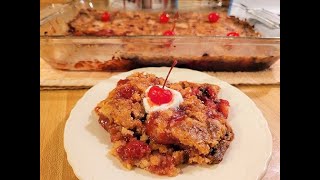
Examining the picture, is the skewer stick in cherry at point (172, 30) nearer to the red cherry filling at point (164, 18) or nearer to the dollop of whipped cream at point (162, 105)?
the red cherry filling at point (164, 18)

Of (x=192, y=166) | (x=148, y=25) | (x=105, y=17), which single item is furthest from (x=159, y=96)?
(x=105, y=17)

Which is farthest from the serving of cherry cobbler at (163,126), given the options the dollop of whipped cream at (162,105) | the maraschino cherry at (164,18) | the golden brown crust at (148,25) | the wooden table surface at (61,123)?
the maraschino cherry at (164,18)

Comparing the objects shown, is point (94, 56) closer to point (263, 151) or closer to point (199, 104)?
point (199, 104)

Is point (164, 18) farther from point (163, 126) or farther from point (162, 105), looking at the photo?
point (163, 126)

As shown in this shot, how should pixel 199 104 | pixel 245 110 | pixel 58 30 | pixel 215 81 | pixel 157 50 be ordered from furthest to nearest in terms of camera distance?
pixel 58 30, pixel 157 50, pixel 215 81, pixel 245 110, pixel 199 104

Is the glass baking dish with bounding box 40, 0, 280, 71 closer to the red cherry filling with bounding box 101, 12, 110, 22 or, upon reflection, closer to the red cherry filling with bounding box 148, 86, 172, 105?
the red cherry filling with bounding box 101, 12, 110, 22

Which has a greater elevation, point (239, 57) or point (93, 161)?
point (239, 57)

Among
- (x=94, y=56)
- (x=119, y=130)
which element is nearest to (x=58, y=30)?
(x=94, y=56)
